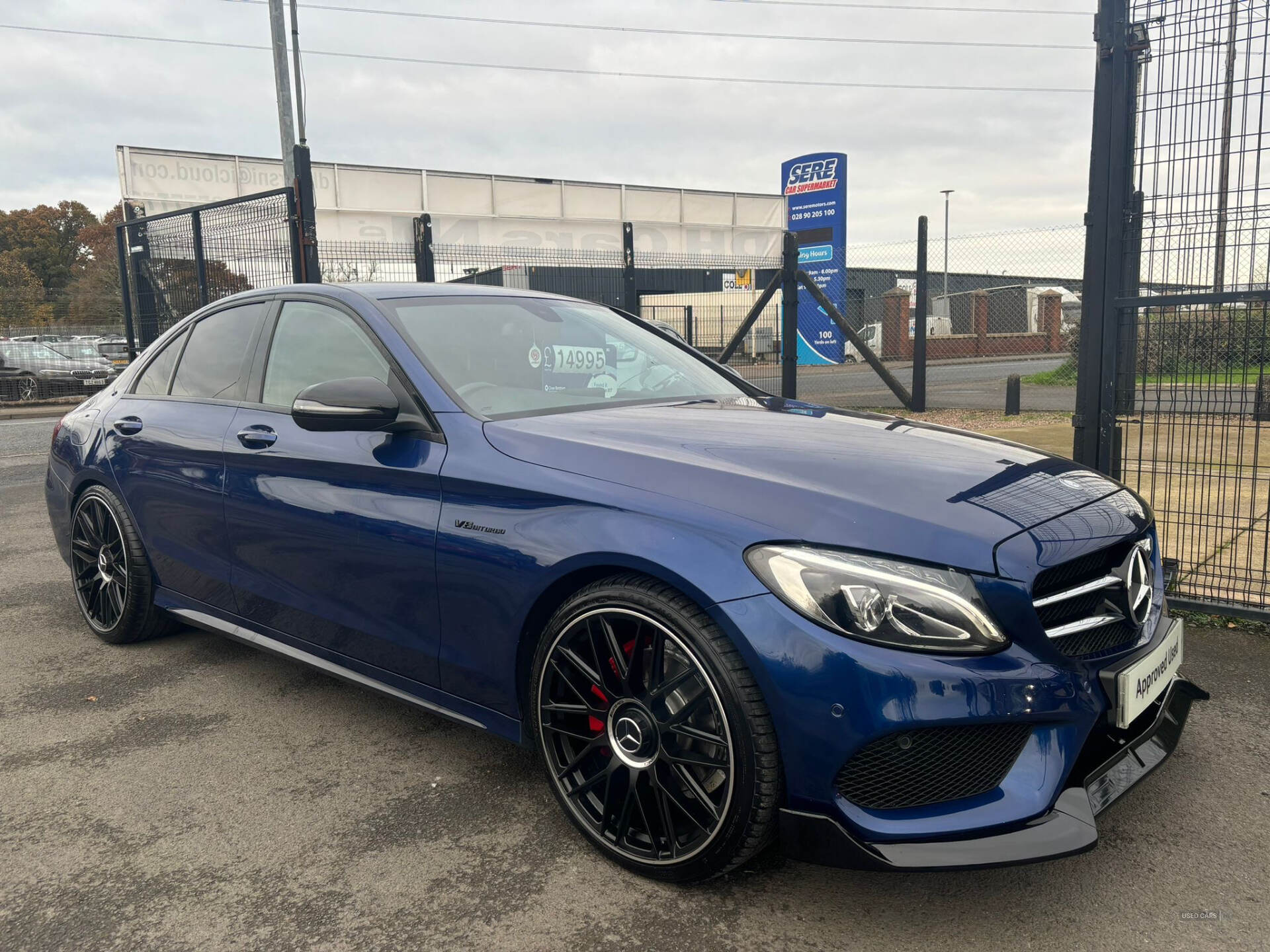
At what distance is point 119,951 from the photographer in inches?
86.1

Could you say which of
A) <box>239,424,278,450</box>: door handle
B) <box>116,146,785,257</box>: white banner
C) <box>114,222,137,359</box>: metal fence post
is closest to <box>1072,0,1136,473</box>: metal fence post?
<box>239,424,278,450</box>: door handle

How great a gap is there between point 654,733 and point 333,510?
1.36 metres

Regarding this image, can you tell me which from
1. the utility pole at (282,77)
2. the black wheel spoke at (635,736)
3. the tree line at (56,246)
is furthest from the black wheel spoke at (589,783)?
the tree line at (56,246)

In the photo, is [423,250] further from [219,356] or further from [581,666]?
[581,666]

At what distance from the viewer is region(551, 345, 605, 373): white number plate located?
132 inches

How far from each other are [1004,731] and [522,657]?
1.23m

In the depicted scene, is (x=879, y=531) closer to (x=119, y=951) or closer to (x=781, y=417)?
(x=781, y=417)

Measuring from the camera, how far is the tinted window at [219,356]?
3785mm

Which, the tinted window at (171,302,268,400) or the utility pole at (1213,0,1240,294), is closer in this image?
the tinted window at (171,302,268,400)

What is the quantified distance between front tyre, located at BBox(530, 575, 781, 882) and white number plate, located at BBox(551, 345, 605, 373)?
3.75 feet

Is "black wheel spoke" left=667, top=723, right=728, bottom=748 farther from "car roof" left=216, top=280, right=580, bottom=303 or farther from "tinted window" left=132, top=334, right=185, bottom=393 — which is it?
"tinted window" left=132, top=334, right=185, bottom=393

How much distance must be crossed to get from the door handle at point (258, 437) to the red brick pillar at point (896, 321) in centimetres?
1682

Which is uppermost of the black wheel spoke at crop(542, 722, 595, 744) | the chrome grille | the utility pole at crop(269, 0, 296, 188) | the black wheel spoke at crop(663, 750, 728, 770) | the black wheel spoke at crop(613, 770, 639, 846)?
the utility pole at crop(269, 0, 296, 188)

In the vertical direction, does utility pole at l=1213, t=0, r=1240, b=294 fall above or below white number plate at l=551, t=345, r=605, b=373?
above
